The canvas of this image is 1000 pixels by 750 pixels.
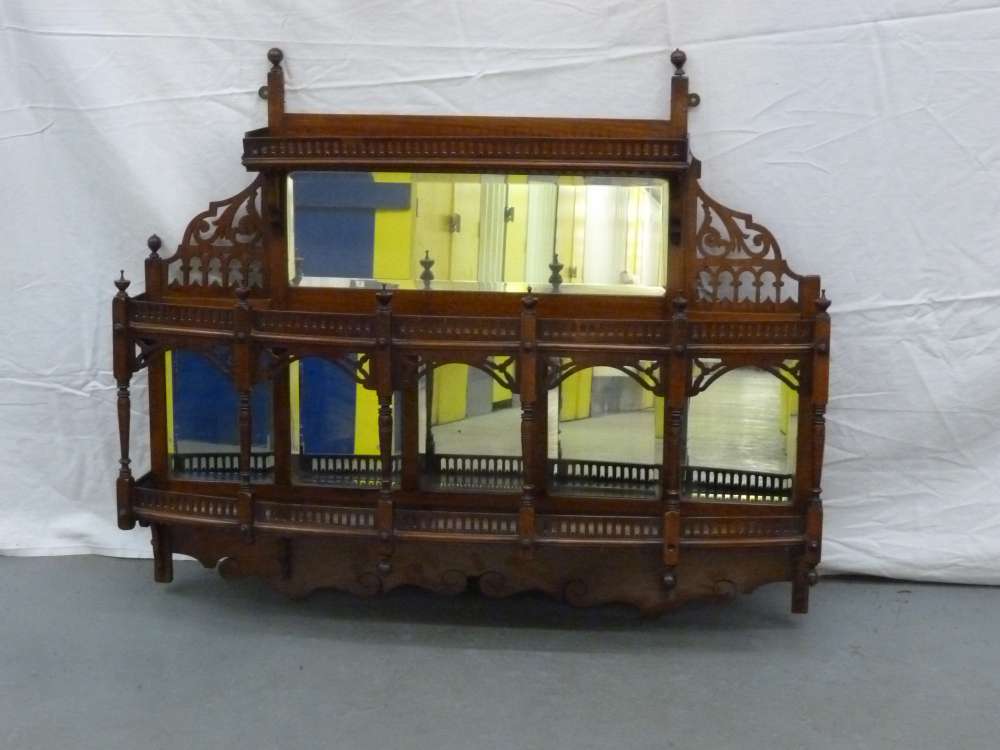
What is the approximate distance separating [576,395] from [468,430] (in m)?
0.24

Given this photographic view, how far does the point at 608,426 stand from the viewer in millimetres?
2727

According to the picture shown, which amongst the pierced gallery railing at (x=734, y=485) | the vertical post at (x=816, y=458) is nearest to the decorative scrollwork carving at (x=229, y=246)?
the pierced gallery railing at (x=734, y=485)

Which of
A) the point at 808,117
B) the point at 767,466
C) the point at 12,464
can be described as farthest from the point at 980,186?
the point at 12,464

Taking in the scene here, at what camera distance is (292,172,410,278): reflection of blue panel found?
271 cm

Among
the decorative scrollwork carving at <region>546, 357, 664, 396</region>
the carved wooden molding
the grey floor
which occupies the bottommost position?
the grey floor

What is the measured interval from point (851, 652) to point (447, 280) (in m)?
1.11

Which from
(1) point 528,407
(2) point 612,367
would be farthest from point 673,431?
(1) point 528,407

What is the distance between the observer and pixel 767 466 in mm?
2729

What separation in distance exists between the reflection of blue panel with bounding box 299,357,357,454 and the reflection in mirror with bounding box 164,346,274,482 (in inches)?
3.7

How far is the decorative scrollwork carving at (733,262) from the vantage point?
266 cm

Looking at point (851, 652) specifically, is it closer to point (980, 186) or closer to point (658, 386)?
point (658, 386)

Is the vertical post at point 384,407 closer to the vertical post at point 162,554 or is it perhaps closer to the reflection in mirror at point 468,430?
the reflection in mirror at point 468,430

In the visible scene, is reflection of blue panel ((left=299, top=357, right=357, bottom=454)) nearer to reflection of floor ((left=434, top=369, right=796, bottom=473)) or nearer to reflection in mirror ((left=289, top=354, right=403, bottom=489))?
reflection in mirror ((left=289, top=354, right=403, bottom=489))

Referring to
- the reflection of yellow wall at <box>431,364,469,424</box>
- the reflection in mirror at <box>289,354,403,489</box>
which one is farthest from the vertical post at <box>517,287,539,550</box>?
the reflection in mirror at <box>289,354,403,489</box>
